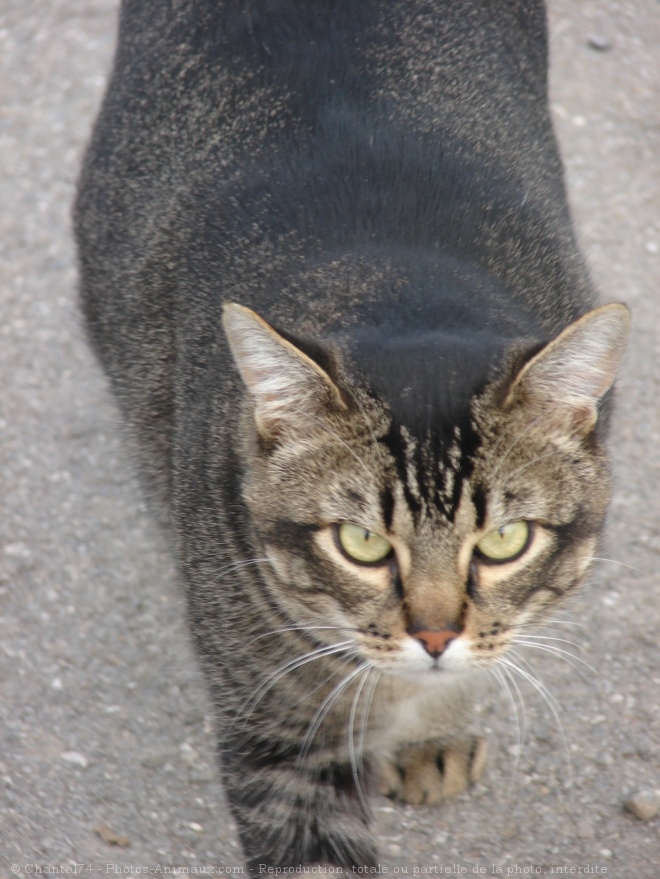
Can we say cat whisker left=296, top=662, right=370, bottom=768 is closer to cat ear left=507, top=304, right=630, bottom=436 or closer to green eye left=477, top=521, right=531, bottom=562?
green eye left=477, top=521, right=531, bottom=562

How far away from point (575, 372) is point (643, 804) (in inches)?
51.4

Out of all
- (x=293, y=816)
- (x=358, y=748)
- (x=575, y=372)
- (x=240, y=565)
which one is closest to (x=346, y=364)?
(x=575, y=372)

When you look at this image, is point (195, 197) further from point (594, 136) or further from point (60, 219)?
point (594, 136)

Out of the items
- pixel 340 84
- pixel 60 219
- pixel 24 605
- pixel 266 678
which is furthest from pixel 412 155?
pixel 60 219

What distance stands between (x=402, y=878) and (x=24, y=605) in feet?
4.50

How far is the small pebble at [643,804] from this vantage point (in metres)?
2.90

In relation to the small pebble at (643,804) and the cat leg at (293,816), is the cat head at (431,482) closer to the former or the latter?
the cat leg at (293,816)

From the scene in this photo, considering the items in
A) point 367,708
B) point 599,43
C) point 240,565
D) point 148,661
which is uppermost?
point 599,43

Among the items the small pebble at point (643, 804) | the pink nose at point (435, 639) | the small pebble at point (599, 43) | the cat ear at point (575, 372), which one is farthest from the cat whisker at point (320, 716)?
the small pebble at point (599, 43)

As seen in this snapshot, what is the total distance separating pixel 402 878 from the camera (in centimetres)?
278

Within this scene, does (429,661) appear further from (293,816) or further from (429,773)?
(429,773)

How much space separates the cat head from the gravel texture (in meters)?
0.85

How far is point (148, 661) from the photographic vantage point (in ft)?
10.9

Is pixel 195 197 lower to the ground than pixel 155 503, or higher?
higher
